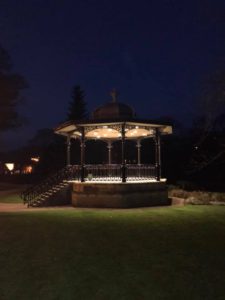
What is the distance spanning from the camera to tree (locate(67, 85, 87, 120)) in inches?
2108

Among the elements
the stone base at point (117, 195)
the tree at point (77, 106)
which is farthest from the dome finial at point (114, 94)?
the tree at point (77, 106)

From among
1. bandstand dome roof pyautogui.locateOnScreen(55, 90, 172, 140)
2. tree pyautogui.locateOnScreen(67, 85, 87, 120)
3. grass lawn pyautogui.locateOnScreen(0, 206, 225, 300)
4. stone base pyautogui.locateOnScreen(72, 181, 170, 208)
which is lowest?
grass lawn pyautogui.locateOnScreen(0, 206, 225, 300)

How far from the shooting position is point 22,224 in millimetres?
12031

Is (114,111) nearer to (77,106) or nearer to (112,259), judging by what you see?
(112,259)

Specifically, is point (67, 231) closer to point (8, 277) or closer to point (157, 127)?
point (8, 277)

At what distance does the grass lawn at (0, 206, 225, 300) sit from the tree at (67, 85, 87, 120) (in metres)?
41.4

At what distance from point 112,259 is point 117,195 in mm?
9715

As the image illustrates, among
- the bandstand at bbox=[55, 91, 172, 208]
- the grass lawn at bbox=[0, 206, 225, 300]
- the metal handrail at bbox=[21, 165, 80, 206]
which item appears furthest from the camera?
the metal handrail at bbox=[21, 165, 80, 206]

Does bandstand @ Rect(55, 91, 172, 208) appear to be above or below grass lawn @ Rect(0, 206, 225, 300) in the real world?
above

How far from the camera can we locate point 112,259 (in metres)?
7.55

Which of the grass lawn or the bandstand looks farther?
the bandstand

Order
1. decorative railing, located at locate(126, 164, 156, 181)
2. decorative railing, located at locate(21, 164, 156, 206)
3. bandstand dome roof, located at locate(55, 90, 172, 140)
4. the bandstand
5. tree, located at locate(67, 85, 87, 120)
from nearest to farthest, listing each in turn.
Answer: the bandstand
bandstand dome roof, located at locate(55, 90, 172, 140)
decorative railing, located at locate(126, 164, 156, 181)
decorative railing, located at locate(21, 164, 156, 206)
tree, located at locate(67, 85, 87, 120)

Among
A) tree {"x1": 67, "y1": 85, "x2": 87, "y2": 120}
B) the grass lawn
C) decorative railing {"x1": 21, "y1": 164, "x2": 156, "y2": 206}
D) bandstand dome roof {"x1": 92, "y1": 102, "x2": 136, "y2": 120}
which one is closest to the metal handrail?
decorative railing {"x1": 21, "y1": 164, "x2": 156, "y2": 206}

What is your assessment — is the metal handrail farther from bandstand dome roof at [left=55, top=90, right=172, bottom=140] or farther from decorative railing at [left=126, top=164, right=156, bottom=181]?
decorative railing at [left=126, top=164, right=156, bottom=181]
